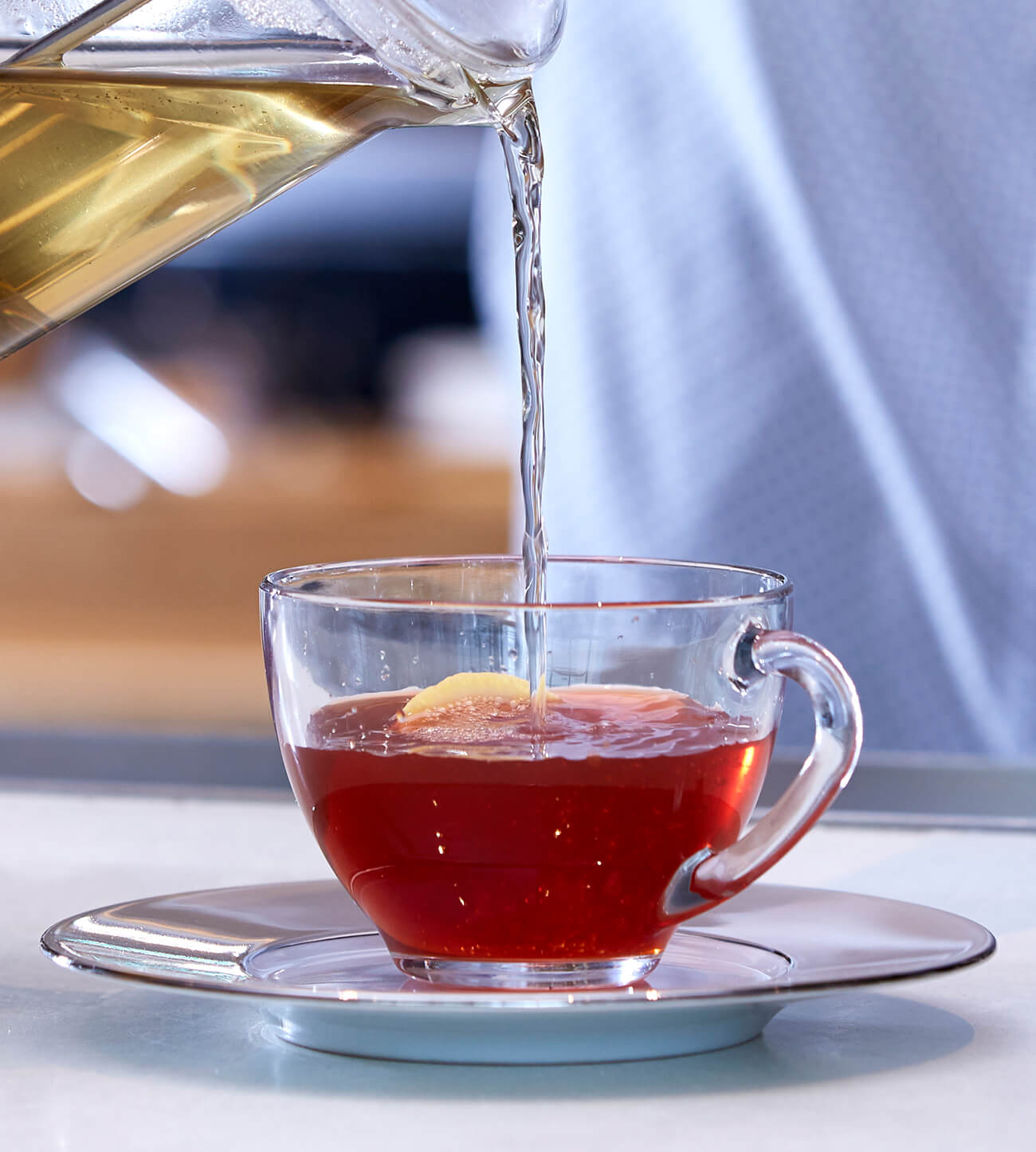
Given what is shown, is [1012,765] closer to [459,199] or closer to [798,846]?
[798,846]

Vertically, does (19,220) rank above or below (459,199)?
below

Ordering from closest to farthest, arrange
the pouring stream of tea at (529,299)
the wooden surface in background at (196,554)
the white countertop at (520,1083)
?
1. the white countertop at (520,1083)
2. the pouring stream of tea at (529,299)
3. the wooden surface in background at (196,554)

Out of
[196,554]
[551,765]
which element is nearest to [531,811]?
[551,765]

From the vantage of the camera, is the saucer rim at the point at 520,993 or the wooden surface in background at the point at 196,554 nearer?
the saucer rim at the point at 520,993

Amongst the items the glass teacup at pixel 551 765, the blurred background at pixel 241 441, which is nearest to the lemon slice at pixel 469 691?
the glass teacup at pixel 551 765

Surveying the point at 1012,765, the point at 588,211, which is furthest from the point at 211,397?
the point at 1012,765

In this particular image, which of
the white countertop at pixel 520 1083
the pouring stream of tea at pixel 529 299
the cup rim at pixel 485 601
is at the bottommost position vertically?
the white countertop at pixel 520 1083

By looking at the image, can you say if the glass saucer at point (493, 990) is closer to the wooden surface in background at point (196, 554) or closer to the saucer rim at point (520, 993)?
the saucer rim at point (520, 993)

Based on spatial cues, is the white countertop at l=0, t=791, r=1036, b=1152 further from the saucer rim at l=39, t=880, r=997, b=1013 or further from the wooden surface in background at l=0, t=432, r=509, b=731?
the wooden surface in background at l=0, t=432, r=509, b=731

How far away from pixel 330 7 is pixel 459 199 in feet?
8.39

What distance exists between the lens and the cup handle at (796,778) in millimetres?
417

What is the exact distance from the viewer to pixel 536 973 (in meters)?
0.42

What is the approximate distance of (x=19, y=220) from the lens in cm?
45

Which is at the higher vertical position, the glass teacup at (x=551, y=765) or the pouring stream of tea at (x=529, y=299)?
the pouring stream of tea at (x=529, y=299)
